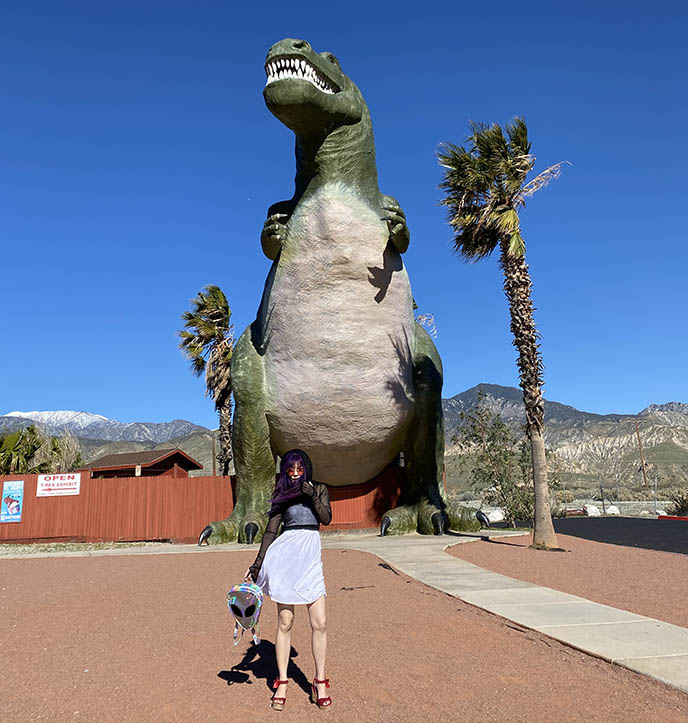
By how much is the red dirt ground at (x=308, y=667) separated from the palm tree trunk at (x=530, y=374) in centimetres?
348

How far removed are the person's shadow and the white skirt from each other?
0.52 m

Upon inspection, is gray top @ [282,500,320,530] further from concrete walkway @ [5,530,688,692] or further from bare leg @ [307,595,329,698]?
concrete walkway @ [5,530,688,692]

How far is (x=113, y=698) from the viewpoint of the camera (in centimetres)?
291

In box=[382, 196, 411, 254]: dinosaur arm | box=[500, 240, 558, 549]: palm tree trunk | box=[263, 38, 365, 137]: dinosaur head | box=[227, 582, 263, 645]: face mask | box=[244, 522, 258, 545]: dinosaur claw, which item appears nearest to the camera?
box=[227, 582, 263, 645]: face mask

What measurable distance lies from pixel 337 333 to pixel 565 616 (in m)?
5.48

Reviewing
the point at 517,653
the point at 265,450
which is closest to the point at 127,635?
the point at 517,653

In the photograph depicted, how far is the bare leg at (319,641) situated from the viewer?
2.80 metres

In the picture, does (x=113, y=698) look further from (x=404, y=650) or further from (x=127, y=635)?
(x=404, y=650)

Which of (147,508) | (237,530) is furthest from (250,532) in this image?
(147,508)

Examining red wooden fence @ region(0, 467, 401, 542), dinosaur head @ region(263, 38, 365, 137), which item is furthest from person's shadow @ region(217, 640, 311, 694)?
red wooden fence @ region(0, 467, 401, 542)

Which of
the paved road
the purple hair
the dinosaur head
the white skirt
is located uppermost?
the dinosaur head

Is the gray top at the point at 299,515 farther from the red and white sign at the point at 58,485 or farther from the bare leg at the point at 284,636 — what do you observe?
the red and white sign at the point at 58,485

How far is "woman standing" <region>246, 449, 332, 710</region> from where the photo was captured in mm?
2826

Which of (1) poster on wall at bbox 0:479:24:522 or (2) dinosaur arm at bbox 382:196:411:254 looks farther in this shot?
(1) poster on wall at bbox 0:479:24:522
